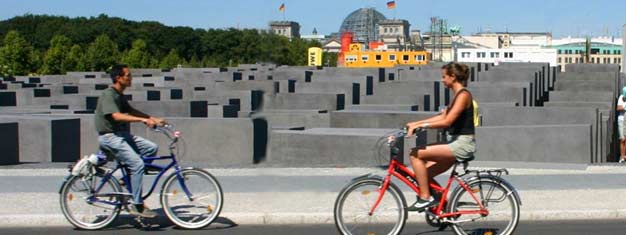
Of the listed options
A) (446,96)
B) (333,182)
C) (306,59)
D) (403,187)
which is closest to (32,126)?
(333,182)

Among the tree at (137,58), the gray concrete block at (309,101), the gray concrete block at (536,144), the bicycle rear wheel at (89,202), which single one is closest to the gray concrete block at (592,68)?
the gray concrete block at (309,101)

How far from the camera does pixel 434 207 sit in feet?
25.6

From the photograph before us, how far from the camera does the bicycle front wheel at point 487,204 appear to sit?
7805mm

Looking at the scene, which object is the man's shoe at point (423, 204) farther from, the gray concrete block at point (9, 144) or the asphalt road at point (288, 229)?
the gray concrete block at point (9, 144)

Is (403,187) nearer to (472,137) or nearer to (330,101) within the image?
(472,137)

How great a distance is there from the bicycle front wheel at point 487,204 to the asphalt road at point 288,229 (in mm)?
552

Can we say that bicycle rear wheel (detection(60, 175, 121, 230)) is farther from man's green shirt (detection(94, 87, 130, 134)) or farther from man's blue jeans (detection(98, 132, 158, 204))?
man's green shirt (detection(94, 87, 130, 134))

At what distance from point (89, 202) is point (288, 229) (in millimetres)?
1825

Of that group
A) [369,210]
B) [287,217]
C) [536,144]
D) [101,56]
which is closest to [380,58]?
[101,56]

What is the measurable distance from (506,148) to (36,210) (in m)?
8.05

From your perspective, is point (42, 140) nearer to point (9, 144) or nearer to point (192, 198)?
point (9, 144)

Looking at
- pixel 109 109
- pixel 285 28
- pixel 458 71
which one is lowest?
pixel 109 109

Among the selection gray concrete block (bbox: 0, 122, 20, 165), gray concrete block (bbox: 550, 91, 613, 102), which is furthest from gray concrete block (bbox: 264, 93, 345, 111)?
gray concrete block (bbox: 0, 122, 20, 165)

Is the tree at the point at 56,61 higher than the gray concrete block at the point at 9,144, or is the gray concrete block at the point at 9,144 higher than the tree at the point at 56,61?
the tree at the point at 56,61
